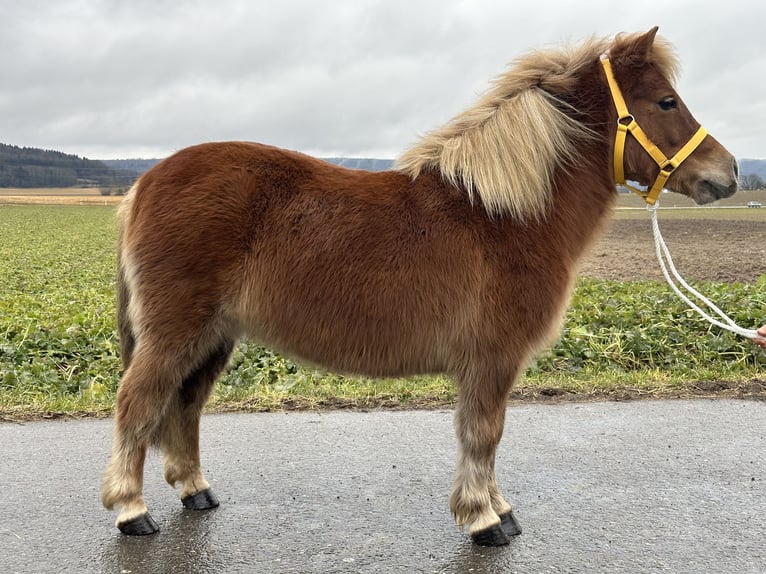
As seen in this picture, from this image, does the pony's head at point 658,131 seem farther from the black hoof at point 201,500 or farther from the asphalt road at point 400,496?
the black hoof at point 201,500

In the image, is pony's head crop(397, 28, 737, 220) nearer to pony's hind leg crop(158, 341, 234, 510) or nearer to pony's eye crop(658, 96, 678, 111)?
pony's eye crop(658, 96, 678, 111)

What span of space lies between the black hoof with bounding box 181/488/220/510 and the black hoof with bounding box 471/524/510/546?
140cm

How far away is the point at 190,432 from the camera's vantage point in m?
3.32

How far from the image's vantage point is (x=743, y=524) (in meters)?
2.95

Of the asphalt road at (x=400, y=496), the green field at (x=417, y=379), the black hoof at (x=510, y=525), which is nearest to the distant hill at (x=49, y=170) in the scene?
the green field at (x=417, y=379)

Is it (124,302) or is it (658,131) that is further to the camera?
(124,302)

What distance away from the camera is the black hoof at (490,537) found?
2877mm

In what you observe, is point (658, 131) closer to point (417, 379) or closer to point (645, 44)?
point (645, 44)

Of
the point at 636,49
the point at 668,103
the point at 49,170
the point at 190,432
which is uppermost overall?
the point at 49,170

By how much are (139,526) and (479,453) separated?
5.61 feet

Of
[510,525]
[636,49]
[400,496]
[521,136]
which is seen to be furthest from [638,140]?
[400,496]

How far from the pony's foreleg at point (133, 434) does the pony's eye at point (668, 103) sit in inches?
113

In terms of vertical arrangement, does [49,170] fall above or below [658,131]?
above

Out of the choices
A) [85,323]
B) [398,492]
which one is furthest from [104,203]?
[398,492]
